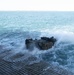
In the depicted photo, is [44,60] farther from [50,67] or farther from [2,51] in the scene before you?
[2,51]

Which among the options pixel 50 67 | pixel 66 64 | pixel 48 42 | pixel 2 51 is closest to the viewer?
pixel 50 67

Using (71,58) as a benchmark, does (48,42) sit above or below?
above

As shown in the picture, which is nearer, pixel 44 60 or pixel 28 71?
pixel 28 71

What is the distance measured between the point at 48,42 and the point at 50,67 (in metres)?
A: 7.19

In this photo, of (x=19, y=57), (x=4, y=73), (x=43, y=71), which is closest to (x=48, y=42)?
(x=19, y=57)

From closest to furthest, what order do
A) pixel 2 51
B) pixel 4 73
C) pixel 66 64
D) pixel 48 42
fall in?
pixel 4 73
pixel 66 64
pixel 2 51
pixel 48 42

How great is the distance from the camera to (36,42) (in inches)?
904

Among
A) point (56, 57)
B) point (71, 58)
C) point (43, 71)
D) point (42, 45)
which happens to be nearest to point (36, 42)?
point (42, 45)

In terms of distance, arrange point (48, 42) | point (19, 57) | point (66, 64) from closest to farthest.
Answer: point (66, 64) < point (19, 57) < point (48, 42)

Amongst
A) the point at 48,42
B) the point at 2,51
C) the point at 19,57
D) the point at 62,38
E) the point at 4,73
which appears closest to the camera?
the point at 4,73

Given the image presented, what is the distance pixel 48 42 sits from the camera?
22.6m

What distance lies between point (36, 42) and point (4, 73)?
969 centimetres

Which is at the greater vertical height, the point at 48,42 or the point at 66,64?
the point at 48,42

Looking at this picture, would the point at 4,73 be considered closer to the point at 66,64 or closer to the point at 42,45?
the point at 66,64
